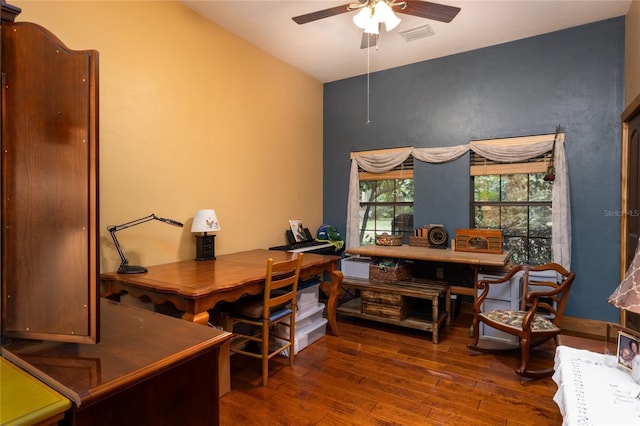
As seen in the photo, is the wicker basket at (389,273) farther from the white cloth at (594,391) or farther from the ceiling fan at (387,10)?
the ceiling fan at (387,10)

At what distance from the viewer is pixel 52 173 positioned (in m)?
1.10

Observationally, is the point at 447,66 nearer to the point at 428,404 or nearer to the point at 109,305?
Result: the point at 428,404

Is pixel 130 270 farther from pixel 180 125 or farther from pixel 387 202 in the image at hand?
pixel 387 202

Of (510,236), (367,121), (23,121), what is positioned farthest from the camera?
(367,121)

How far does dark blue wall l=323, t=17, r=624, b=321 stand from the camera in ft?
10.9

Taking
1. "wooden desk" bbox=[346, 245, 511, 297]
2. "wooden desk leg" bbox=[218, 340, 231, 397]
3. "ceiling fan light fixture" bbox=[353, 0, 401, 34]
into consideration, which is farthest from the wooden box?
"wooden desk leg" bbox=[218, 340, 231, 397]

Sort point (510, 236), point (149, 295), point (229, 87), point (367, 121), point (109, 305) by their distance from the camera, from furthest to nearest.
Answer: point (367, 121) → point (510, 236) → point (229, 87) → point (149, 295) → point (109, 305)

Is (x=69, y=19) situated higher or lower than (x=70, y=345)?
higher

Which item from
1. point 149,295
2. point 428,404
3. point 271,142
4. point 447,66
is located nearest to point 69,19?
point 149,295

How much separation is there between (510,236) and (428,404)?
2481 millimetres

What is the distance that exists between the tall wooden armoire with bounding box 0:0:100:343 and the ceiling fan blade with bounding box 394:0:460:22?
2.18 meters

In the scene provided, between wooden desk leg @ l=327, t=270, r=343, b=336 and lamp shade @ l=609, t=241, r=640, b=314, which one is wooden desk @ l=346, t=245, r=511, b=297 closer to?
wooden desk leg @ l=327, t=270, r=343, b=336

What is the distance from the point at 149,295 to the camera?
2.13 m

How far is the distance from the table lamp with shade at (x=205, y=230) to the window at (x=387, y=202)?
7.79ft
